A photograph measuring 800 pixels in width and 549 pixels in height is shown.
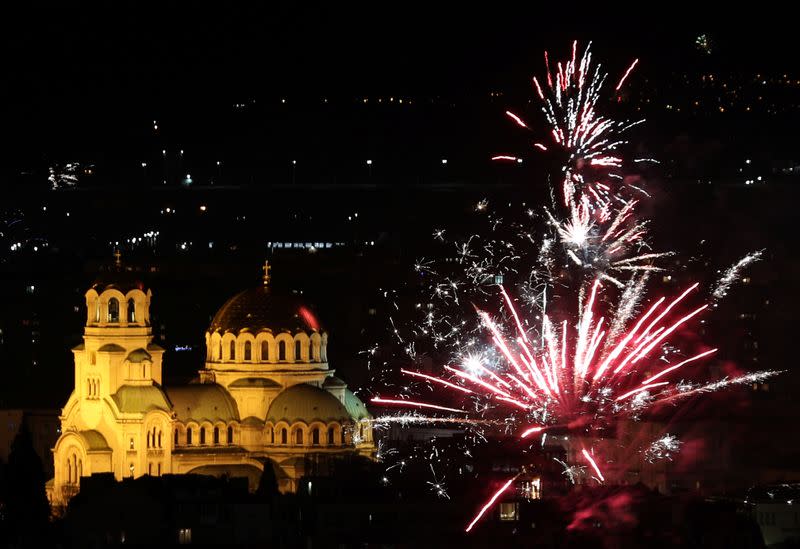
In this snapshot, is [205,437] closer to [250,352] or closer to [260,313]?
[250,352]

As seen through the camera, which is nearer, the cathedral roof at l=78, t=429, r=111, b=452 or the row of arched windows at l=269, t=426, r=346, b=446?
the cathedral roof at l=78, t=429, r=111, b=452

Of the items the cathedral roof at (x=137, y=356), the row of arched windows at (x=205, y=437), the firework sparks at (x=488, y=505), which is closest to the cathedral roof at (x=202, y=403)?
the row of arched windows at (x=205, y=437)

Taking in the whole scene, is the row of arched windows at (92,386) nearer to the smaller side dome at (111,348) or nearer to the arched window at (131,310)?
the smaller side dome at (111,348)

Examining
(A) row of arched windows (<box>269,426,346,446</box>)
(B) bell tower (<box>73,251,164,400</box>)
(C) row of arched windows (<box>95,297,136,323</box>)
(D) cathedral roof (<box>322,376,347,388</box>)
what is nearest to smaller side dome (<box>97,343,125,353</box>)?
(B) bell tower (<box>73,251,164,400</box>)

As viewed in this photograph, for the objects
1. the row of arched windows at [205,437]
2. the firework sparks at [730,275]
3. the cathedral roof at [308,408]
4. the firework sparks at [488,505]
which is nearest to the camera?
the firework sparks at [488,505]

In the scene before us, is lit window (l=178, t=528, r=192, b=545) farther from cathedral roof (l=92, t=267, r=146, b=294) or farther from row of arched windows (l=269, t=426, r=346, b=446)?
cathedral roof (l=92, t=267, r=146, b=294)

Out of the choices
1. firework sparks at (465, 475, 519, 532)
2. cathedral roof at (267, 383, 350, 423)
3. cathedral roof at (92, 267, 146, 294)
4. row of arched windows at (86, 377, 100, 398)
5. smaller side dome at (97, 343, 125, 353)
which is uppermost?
cathedral roof at (92, 267, 146, 294)
